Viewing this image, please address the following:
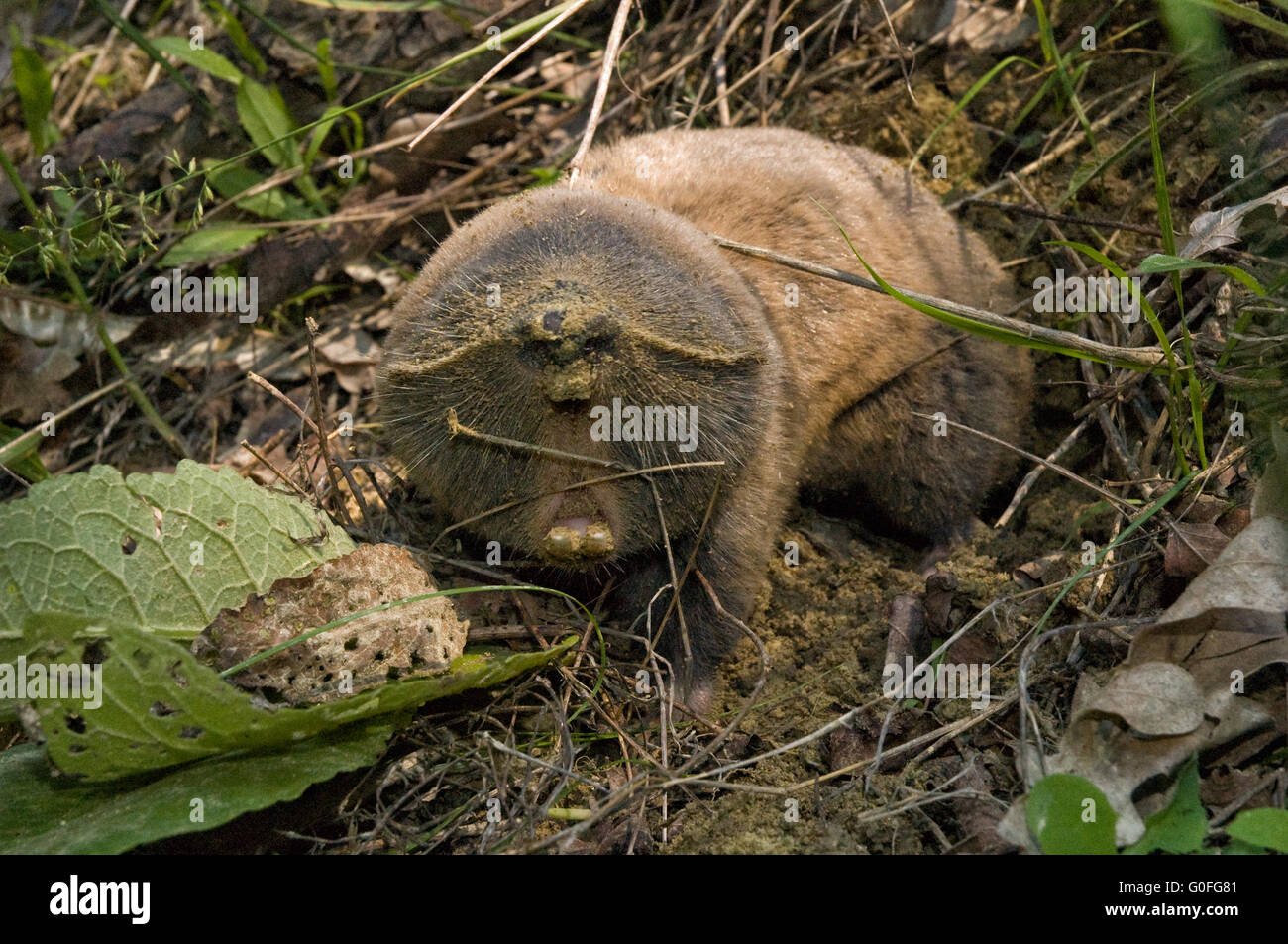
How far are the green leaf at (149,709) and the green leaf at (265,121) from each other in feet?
8.32

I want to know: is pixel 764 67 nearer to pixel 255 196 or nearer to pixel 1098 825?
pixel 255 196

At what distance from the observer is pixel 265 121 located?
14.2 feet

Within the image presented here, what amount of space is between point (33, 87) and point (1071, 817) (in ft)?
14.5

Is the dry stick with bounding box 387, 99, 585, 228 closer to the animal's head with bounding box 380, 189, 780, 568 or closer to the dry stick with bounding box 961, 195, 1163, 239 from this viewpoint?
the animal's head with bounding box 380, 189, 780, 568

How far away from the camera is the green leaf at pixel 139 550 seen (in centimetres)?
276

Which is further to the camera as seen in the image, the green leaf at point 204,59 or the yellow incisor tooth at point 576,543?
the green leaf at point 204,59

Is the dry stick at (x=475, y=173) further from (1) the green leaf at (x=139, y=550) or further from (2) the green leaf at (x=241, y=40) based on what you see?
(1) the green leaf at (x=139, y=550)

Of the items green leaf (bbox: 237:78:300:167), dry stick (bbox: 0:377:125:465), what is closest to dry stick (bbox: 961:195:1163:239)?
green leaf (bbox: 237:78:300:167)

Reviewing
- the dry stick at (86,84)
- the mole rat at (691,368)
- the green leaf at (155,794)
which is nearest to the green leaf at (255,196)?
the dry stick at (86,84)

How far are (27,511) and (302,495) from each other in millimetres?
707

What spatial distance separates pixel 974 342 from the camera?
389 cm

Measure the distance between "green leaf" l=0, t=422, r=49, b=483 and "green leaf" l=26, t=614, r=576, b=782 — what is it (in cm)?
155

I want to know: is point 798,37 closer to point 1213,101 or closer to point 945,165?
point 945,165

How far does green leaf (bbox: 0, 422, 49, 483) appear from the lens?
3.76m
